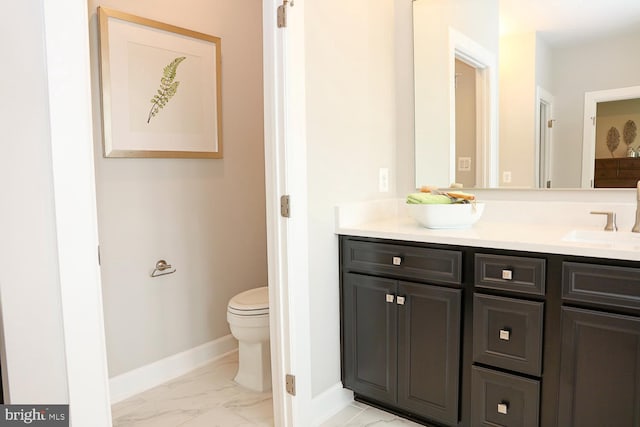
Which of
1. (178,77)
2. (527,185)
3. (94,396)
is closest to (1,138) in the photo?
(94,396)

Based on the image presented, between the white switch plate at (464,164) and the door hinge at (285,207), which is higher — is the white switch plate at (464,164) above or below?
above

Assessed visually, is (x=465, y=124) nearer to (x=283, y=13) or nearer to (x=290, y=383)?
(x=283, y=13)

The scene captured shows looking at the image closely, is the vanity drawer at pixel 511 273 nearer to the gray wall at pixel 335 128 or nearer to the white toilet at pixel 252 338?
the gray wall at pixel 335 128

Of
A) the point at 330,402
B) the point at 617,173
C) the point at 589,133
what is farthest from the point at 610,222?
the point at 330,402

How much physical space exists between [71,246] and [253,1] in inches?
91.4

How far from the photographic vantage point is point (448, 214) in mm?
1964

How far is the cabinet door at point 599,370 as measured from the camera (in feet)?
4.75

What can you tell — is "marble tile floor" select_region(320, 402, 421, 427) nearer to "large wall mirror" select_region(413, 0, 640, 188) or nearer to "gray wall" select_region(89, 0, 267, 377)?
"gray wall" select_region(89, 0, 267, 377)

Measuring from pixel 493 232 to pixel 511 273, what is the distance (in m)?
0.28

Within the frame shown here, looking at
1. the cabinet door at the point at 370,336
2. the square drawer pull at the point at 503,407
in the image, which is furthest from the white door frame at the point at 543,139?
the square drawer pull at the point at 503,407

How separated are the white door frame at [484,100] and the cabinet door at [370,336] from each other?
82 cm

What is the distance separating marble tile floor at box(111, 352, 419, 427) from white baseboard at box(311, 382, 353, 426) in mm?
23

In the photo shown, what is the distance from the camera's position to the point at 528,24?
2.11 m

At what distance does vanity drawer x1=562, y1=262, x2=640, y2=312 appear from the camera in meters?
1.42
